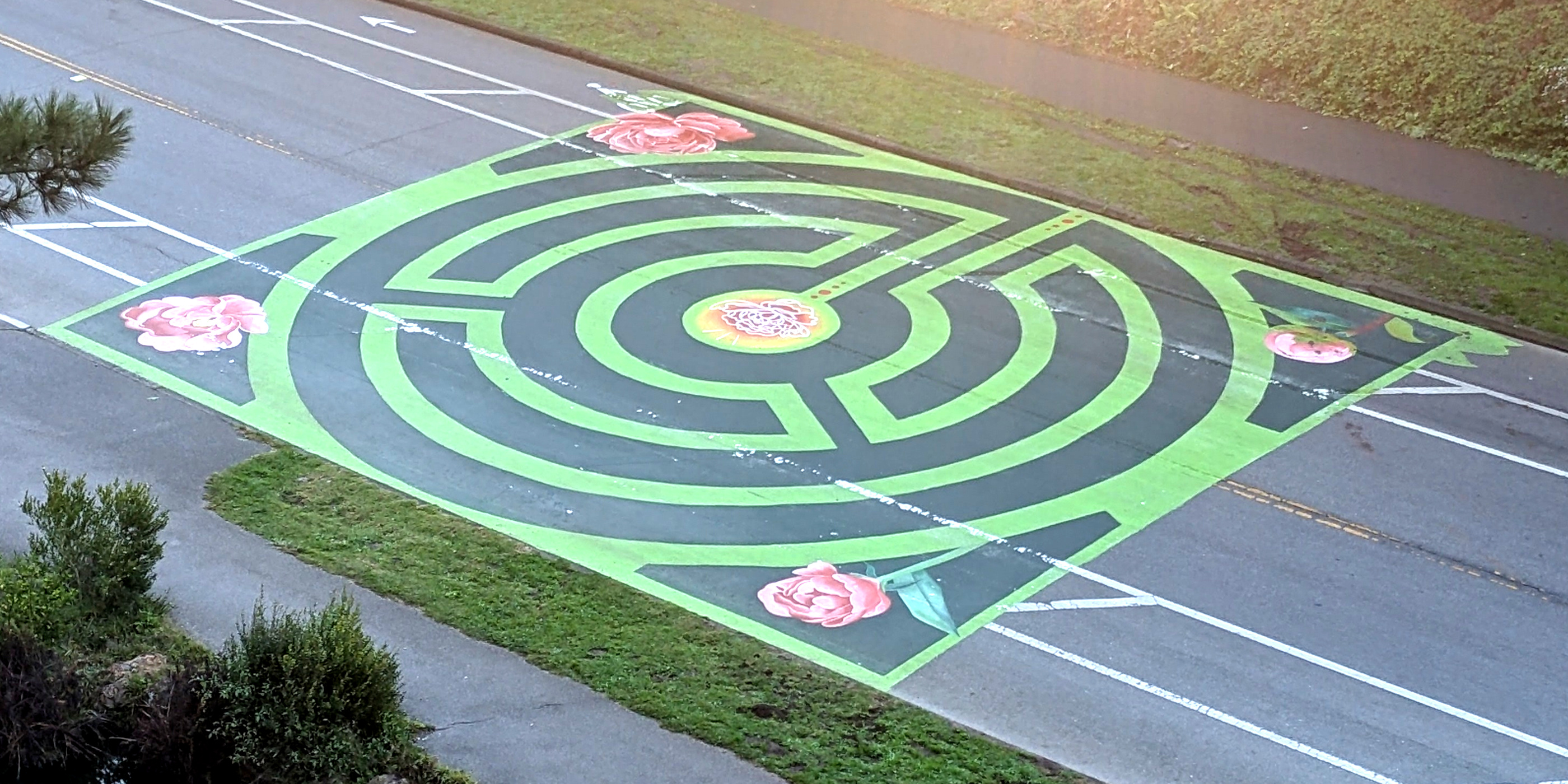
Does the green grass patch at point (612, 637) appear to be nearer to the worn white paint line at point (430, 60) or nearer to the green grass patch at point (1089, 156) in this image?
the worn white paint line at point (430, 60)

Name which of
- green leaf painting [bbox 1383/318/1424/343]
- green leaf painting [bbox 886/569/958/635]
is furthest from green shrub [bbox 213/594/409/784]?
green leaf painting [bbox 1383/318/1424/343]

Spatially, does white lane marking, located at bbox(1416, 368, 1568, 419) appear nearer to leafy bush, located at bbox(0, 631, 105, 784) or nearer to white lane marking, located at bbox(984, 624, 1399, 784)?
white lane marking, located at bbox(984, 624, 1399, 784)

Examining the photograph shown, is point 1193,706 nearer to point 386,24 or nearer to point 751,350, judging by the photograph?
point 751,350

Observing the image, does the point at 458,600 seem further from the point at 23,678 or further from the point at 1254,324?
the point at 1254,324

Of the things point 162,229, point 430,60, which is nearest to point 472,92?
point 430,60

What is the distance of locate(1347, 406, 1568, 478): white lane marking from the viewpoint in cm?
1603

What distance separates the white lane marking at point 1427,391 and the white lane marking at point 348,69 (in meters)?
11.2

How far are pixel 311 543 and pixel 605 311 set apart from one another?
5238 millimetres

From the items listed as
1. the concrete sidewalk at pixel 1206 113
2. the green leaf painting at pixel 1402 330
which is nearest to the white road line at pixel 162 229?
the concrete sidewalk at pixel 1206 113

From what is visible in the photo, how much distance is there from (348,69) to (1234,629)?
1601cm

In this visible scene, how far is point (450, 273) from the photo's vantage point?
18.6 metres

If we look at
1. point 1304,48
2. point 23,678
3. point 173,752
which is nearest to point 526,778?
point 173,752

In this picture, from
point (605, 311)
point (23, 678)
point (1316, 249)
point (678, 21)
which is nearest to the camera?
point (23, 678)

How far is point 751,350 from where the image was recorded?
17.4 m
